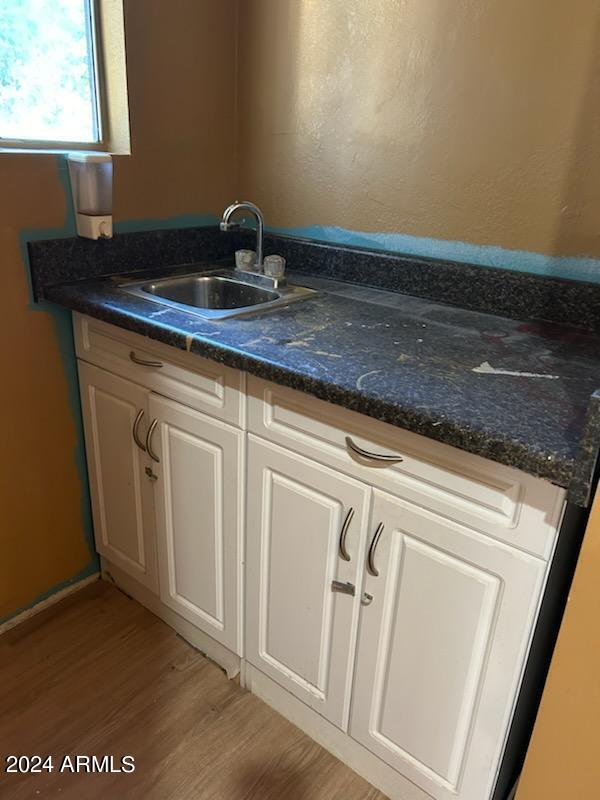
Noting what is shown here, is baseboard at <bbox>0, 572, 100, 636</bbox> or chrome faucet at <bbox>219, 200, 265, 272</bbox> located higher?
chrome faucet at <bbox>219, 200, 265, 272</bbox>

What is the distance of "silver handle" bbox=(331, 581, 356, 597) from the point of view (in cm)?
120

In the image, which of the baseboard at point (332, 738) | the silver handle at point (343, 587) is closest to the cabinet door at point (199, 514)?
the baseboard at point (332, 738)

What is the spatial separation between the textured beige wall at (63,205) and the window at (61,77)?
0.23 feet

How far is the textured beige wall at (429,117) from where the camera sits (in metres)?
1.31

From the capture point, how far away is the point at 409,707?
46.5 inches

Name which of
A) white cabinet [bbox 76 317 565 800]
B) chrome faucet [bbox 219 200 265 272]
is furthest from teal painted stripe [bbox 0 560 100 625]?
chrome faucet [bbox 219 200 265 272]

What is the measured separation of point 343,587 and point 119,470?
2.48ft

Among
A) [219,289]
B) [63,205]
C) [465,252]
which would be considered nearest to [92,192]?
[63,205]

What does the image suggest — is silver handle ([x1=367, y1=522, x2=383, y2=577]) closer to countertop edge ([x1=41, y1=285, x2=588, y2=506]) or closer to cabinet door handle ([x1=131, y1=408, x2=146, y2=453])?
countertop edge ([x1=41, y1=285, x2=588, y2=506])

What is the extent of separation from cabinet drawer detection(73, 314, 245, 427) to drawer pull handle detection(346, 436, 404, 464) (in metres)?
0.28

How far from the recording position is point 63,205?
1.54 meters

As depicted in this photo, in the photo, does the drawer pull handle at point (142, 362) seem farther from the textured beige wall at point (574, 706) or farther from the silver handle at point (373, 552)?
the textured beige wall at point (574, 706)

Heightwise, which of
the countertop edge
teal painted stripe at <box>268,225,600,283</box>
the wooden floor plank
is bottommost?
the wooden floor plank

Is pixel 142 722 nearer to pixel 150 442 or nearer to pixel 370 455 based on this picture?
pixel 150 442
